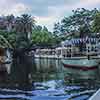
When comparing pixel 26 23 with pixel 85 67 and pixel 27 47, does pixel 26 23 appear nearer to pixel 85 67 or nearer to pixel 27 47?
pixel 27 47

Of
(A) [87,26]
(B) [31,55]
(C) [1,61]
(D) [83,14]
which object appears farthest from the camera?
(B) [31,55]

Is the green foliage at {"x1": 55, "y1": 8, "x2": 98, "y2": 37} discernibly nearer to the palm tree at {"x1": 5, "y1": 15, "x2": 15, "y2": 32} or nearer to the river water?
the palm tree at {"x1": 5, "y1": 15, "x2": 15, "y2": 32}

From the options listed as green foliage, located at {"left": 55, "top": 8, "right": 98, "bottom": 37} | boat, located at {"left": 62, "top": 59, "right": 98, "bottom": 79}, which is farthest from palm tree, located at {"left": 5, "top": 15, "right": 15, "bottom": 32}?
boat, located at {"left": 62, "top": 59, "right": 98, "bottom": 79}

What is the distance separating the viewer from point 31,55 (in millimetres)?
122125

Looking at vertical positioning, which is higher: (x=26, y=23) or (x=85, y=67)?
(x=26, y=23)

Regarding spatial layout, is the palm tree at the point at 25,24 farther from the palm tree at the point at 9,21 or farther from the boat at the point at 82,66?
the boat at the point at 82,66

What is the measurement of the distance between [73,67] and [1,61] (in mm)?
14877

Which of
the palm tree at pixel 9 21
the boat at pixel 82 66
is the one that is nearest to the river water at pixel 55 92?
the boat at pixel 82 66

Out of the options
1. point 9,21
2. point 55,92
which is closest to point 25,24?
point 9,21

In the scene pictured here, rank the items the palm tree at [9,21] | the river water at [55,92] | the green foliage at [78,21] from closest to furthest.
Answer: the river water at [55,92]
the green foliage at [78,21]
the palm tree at [9,21]

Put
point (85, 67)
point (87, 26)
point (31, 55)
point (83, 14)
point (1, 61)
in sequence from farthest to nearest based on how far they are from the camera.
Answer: point (31, 55) < point (83, 14) < point (87, 26) < point (1, 61) < point (85, 67)

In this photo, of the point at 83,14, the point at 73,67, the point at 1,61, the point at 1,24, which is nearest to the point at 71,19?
the point at 83,14

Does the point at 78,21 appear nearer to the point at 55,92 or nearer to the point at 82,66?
the point at 82,66

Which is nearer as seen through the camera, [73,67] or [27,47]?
[73,67]
